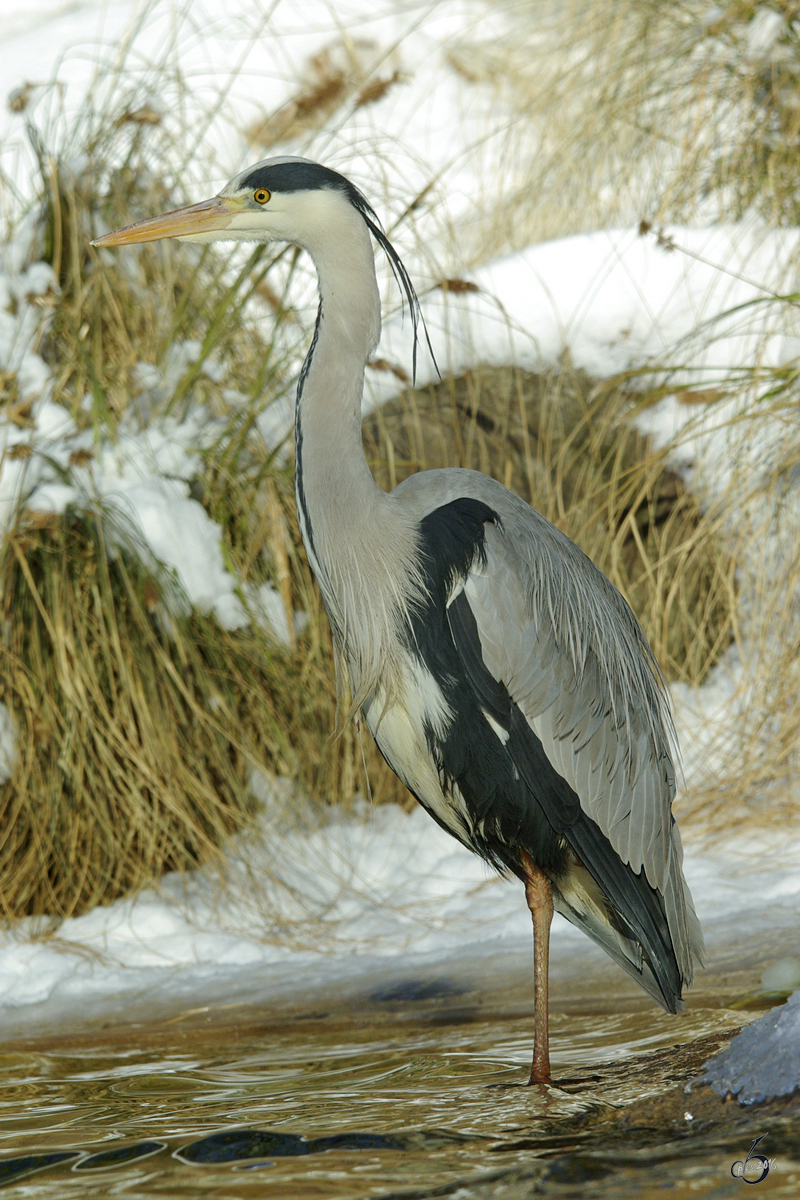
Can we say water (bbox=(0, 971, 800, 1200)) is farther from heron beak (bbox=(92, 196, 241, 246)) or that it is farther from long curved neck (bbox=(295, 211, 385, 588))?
heron beak (bbox=(92, 196, 241, 246))

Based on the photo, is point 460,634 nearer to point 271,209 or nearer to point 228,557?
point 271,209

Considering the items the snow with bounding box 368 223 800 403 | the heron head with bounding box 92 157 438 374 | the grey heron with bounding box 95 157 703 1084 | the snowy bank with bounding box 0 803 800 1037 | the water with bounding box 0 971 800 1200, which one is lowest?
the water with bounding box 0 971 800 1200

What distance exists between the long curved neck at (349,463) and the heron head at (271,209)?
1.4 inches

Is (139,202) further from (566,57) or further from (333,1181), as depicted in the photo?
(333,1181)

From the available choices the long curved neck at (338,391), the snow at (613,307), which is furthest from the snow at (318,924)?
the snow at (613,307)

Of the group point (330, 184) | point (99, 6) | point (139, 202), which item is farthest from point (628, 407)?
point (99, 6)

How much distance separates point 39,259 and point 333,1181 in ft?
12.5

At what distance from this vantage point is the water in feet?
6.64

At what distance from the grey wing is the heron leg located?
0.11 meters

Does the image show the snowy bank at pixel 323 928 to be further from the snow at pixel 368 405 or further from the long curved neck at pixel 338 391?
the long curved neck at pixel 338 391

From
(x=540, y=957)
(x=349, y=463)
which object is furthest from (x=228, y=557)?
(x=540, y=957)

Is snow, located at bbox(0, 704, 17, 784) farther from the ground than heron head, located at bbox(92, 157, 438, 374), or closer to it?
closer to it

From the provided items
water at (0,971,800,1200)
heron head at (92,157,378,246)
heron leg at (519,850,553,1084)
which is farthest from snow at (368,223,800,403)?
water at (0,971,800,1200)

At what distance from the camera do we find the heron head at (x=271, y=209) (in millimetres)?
2887
